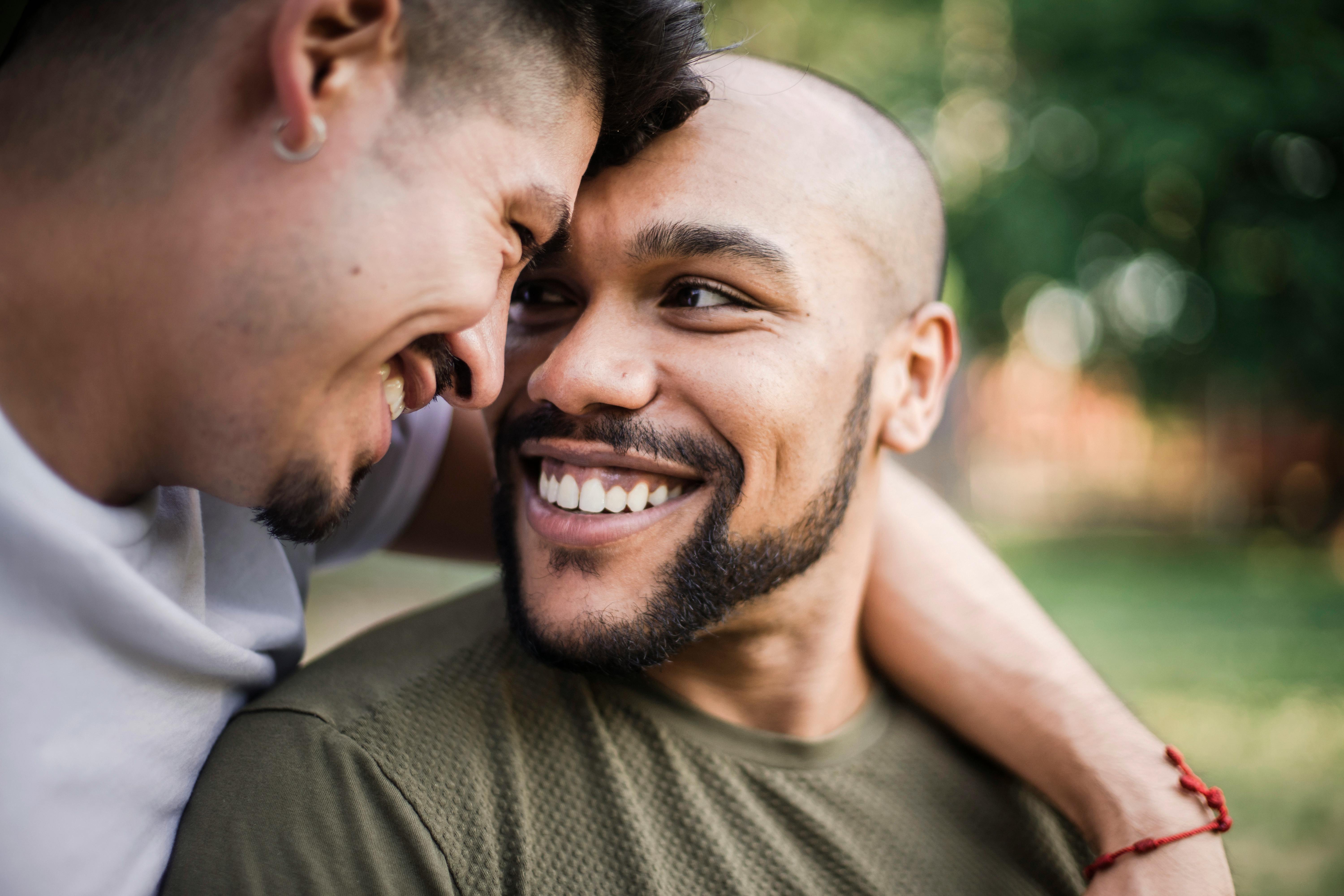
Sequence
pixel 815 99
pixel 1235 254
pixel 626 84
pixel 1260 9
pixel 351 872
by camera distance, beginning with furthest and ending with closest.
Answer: pixel 1235 254, pixel 1260 9, pixel 815 99, pixel 626 84, pixel 351 872

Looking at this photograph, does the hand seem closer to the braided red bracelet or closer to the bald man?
the braided red bracelet

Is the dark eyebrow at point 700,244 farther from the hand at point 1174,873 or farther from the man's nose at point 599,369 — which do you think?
the hand at point 1174,873

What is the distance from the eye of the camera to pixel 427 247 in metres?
1.44

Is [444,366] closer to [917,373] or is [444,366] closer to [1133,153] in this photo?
[917,373]


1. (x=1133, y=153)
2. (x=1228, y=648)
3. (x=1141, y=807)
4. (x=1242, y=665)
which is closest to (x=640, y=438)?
(x=1141, y=807)

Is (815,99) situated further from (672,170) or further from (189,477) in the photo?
(189,477)

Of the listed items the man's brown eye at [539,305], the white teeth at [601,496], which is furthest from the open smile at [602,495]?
the man's brown eye at [539,305]

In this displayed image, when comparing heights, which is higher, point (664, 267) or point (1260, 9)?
point (664, 267)

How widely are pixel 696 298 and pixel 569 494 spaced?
48 cm

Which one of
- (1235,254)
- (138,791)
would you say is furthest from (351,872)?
(1235,254)

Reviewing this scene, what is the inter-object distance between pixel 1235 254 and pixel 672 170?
11.4 meters

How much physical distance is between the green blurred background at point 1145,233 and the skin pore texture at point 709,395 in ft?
18.3

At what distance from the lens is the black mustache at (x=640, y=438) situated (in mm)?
1971

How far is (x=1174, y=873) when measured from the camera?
1.98 m
